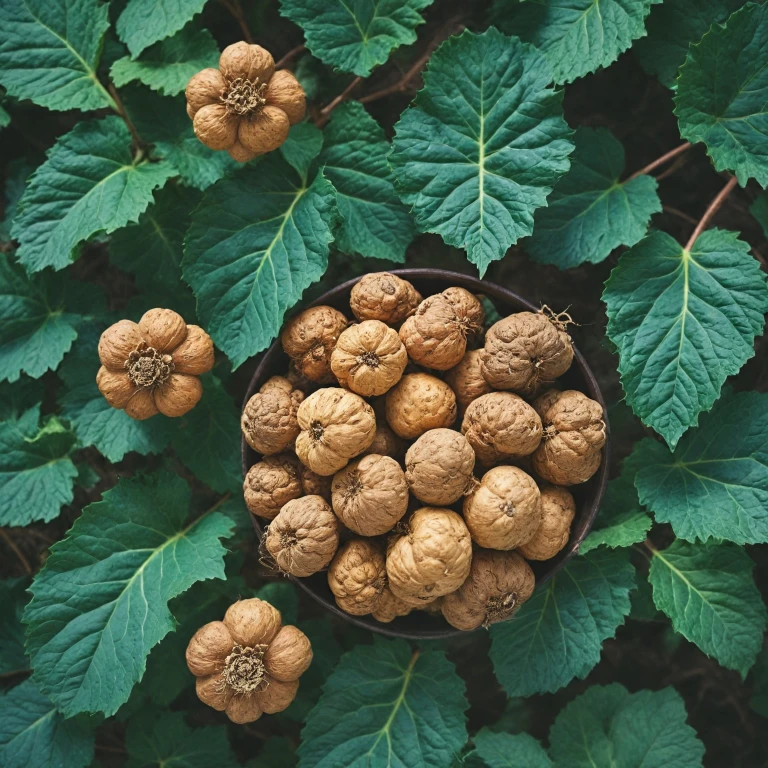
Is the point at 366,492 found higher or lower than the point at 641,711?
higher

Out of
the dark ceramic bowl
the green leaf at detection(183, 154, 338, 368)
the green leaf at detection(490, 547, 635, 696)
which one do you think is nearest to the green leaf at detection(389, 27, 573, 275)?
the dark ceramic bowl

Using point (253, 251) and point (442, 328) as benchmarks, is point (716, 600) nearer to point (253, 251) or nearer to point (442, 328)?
point (442, 328)

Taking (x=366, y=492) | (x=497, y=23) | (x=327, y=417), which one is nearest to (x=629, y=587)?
(x=366, y=492)

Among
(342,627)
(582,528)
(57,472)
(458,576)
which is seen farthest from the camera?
(342,627)

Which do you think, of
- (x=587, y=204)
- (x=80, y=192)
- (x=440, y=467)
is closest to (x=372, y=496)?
A: (x=440, y=467)

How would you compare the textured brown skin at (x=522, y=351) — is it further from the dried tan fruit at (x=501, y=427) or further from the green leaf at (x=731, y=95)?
the green leaf at (x=731, y=95)

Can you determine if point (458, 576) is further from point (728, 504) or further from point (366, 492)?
point (728, 504)

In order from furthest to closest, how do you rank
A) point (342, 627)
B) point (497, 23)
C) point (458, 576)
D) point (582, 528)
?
1. point (342, 627)
2. point (497, 23)
3. point (582, 528)
4. point (458, 576)

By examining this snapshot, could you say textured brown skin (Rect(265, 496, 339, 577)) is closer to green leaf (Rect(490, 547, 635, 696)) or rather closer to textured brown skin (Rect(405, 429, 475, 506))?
textured brown skin (Rect(405, 429, 475, 506))
